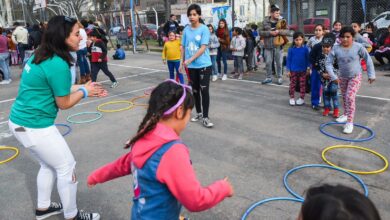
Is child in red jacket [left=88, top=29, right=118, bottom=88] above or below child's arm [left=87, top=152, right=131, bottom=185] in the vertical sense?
above

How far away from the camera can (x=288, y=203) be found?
12.1 ft

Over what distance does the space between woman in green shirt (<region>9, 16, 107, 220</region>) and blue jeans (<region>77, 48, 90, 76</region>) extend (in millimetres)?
8243

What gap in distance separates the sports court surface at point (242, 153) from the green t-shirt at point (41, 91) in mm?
1237

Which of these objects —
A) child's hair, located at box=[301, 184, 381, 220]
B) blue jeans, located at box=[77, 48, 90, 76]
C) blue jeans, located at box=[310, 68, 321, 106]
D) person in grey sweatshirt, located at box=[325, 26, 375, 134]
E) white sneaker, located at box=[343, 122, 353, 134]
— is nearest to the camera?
child's hair, located at box=[301, 184, 381, 220]

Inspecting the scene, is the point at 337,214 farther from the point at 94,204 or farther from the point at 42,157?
the point at 94,204

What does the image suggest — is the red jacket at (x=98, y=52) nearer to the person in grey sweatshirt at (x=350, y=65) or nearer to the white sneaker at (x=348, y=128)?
the person in grey sweatshirt at (x=350, y=65)

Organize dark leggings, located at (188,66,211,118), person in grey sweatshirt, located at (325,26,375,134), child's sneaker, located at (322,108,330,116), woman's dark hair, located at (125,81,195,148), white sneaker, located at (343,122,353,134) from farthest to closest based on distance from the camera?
child's sneaker, located at (322,108,330,116), dark leggings, located at (188,66,211,118), white sneaker, located at (343,122,353,134), person in grey sweatshirt, located at (325,26,375,134), woman's dark hair, located at (125,81,195,148)

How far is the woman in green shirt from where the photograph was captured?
9.48 ft

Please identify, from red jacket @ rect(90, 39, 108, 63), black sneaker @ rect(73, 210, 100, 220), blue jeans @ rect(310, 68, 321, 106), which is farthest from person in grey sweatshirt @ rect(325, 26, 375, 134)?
red jacket @ rect(90, 39, 108, 63)

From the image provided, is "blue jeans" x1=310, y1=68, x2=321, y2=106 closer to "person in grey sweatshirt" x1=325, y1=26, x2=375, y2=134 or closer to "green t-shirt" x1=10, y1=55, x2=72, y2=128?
"person in grey sweatshirt" x1=325, y1=26, x2=375, y2=134

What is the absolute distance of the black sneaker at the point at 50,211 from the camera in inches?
138

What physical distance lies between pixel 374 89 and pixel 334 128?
340cm

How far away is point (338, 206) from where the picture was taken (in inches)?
48.8

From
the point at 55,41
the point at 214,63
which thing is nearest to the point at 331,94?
the point at 214,63
